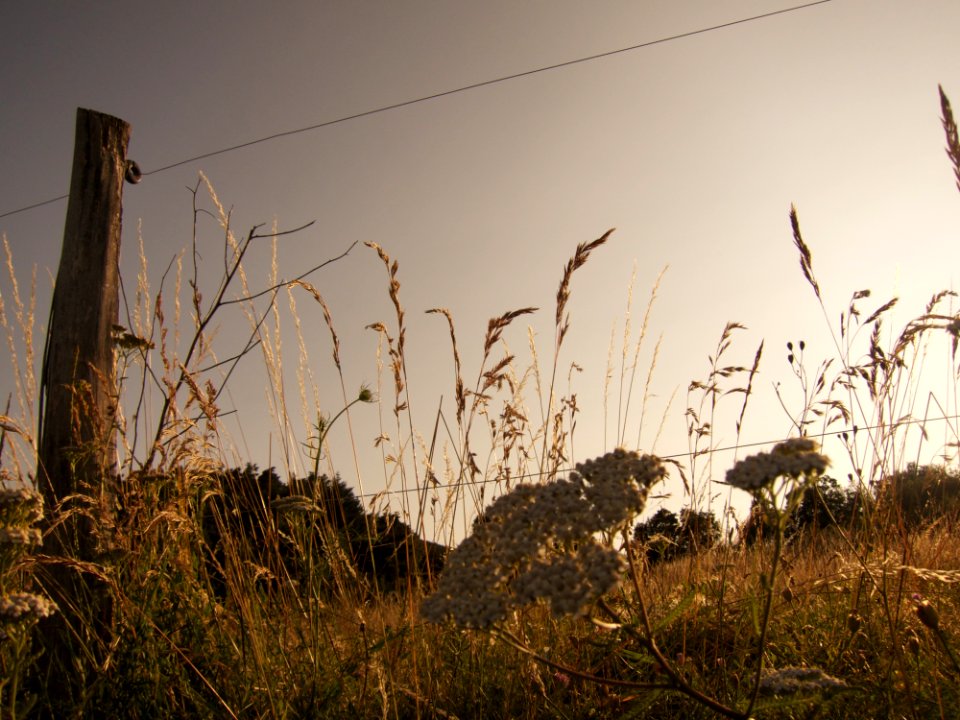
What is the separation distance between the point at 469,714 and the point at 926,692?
1196 millimetres

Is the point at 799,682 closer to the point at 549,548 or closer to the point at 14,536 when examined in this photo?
the point at 549,548

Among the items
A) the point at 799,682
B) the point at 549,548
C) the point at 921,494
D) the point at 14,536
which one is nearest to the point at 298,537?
the point at 14,536

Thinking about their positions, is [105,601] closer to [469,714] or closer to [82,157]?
[469,714]

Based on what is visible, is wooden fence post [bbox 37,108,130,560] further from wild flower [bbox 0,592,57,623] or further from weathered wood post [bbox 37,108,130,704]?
wild flower [bbox 0,592,57,623]

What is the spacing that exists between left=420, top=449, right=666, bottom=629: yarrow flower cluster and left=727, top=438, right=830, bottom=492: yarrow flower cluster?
148mm

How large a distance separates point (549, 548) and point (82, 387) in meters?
1.98

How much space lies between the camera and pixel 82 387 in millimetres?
2520

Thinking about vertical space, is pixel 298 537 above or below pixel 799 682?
above

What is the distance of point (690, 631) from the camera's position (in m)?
2.43

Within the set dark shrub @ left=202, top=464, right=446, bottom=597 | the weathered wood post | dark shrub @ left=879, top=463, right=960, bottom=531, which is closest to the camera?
dark shrub @ left=202, top=464, right=446, bottom=597

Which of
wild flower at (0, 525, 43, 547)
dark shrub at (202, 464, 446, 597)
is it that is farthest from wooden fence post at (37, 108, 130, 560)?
wild flower at (0, 525, 43, 547)

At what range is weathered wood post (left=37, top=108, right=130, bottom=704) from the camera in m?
2.33

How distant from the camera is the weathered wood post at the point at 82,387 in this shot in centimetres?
233

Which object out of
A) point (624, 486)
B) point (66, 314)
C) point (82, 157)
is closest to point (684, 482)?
point (624, 486)
